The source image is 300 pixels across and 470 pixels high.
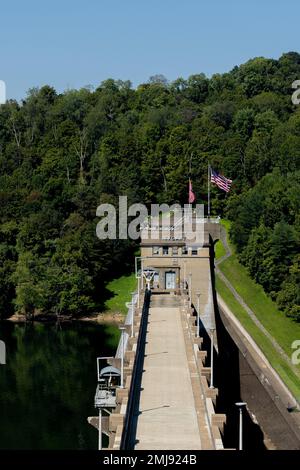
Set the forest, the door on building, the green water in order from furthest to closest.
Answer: the forest, the door on building, the green water

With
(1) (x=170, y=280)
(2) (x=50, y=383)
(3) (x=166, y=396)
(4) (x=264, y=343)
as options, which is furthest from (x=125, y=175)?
(3) (x=166, y=396)

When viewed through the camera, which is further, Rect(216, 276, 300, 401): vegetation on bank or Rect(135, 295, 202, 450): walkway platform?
Rect(216, 276, 300, 401): vegetation on bank

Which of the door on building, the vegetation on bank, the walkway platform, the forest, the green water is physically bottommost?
the green water

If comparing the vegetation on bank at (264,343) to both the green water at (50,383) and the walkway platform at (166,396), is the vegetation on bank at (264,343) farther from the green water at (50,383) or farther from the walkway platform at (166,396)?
the walkway platform at (166,396)

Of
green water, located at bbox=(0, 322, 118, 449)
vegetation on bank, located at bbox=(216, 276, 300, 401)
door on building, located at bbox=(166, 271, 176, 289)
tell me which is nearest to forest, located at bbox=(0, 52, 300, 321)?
vegetation on bank, located at bbox=(216, 276, 300, 401)

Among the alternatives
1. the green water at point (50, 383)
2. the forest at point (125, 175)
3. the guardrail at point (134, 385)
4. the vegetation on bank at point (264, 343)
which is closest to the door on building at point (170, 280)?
the vegetation on bank at point (264, 343)

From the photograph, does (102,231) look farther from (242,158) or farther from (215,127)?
(215,127)

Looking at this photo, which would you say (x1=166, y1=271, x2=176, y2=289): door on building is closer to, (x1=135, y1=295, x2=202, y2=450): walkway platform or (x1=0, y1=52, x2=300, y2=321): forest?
(x1=0, y1=52, x2=300, y2=321): forest
